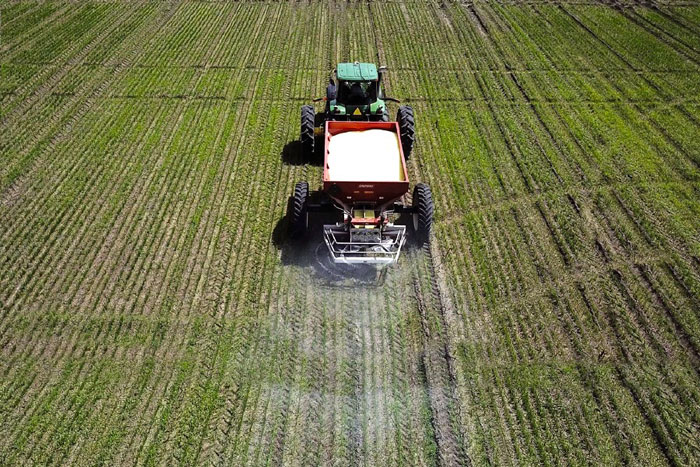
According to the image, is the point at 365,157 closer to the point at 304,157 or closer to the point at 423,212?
the point at 423,212

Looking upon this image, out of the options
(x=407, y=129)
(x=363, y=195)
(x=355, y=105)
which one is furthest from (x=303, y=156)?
(x=363, y=195)

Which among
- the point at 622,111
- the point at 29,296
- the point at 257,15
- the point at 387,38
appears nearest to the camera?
the point at 29,296

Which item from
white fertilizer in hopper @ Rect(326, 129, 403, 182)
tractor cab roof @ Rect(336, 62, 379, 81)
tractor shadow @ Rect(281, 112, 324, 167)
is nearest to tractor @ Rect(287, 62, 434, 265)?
white fertilizer in hopper @ Rect(326, 129, 403, 182)

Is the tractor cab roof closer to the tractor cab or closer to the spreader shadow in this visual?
the tractor cab

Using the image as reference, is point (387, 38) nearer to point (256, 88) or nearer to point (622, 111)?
point (256, 88)

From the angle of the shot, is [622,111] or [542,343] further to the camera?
[622,111]

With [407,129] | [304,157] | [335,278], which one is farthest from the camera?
[304,157]

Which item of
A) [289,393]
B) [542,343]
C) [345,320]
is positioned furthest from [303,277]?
[542,343]

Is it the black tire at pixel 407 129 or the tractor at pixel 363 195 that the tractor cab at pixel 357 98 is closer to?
the tractor at pixel 363 195
